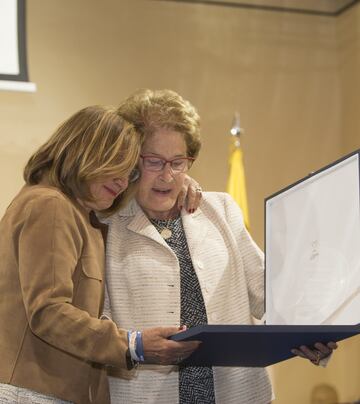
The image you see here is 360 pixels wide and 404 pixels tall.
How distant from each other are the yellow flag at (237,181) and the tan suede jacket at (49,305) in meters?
3.12

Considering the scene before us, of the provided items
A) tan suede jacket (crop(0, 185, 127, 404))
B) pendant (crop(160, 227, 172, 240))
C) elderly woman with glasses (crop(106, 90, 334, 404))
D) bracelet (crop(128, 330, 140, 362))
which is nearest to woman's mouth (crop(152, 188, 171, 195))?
elderly woman with glasses (crop(106, 90, 334, 404))

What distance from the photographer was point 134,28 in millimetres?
5605

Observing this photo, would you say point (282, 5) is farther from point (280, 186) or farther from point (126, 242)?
point (126, 242)

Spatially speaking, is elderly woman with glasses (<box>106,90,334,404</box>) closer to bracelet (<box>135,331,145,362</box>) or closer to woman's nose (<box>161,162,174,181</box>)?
woman's nose (<box>161,162,174,181</box>)

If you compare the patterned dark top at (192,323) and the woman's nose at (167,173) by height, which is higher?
the woman's nose at (167,173)

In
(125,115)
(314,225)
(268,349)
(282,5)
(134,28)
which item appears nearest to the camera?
(268,349)

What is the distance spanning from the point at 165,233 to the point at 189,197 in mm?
140

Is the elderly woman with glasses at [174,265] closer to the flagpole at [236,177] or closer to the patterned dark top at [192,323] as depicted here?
the patterned dark top at [192,323]

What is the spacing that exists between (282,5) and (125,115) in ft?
12.9

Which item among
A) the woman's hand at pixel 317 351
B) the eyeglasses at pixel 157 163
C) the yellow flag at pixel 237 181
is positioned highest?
Answer: the eyeglasses at pixel 157 163

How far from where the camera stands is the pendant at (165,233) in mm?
2490

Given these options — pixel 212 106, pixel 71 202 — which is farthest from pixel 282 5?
pixel 71 202

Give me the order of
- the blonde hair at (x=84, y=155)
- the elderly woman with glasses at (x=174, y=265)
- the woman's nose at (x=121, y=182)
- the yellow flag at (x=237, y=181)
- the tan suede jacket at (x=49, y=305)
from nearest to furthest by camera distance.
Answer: the tan suede jacket at (x=49, y=305) < the blonde hair at (x=84, y=155) < the woman's nose at (x=121, y=182) < the elderly woman with glasses at (x=174, y=265) < the yellow flag at (x=237, y=181)

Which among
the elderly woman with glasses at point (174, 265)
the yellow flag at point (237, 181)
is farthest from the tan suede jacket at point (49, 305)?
the yellow flag at point (237, 181)
